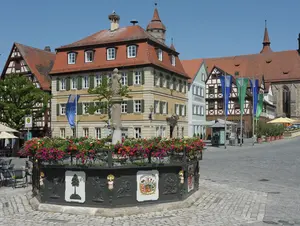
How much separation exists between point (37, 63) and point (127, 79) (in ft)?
43.0

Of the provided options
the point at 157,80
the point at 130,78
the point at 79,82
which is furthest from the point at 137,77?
the point at 79,82

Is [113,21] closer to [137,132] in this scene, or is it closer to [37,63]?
[37,63]

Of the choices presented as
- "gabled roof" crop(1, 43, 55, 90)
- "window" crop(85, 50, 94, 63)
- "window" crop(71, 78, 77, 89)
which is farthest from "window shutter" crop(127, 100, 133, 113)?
"gabled roof" crop(1, 43, 55, 90)

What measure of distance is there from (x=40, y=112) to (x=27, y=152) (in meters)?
27.7

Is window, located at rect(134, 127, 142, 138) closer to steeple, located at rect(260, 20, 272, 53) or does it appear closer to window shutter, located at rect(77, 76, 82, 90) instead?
window shutter, located at rect(77, 76, 82, 90)

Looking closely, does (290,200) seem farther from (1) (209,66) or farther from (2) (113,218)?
(1) (209,66)

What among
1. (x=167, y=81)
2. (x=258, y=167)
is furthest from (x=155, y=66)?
(x=258, y=167)

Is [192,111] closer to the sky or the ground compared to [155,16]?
closer to the ground

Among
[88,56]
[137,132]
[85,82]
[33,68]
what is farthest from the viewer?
[33,68]

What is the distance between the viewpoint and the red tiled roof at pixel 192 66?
5528 centimetres

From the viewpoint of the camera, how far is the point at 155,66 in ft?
128

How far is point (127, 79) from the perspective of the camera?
3978 cm

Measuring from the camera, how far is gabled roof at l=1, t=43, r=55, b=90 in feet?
151

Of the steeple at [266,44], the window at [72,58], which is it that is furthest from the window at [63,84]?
the steeple at [266,44]
